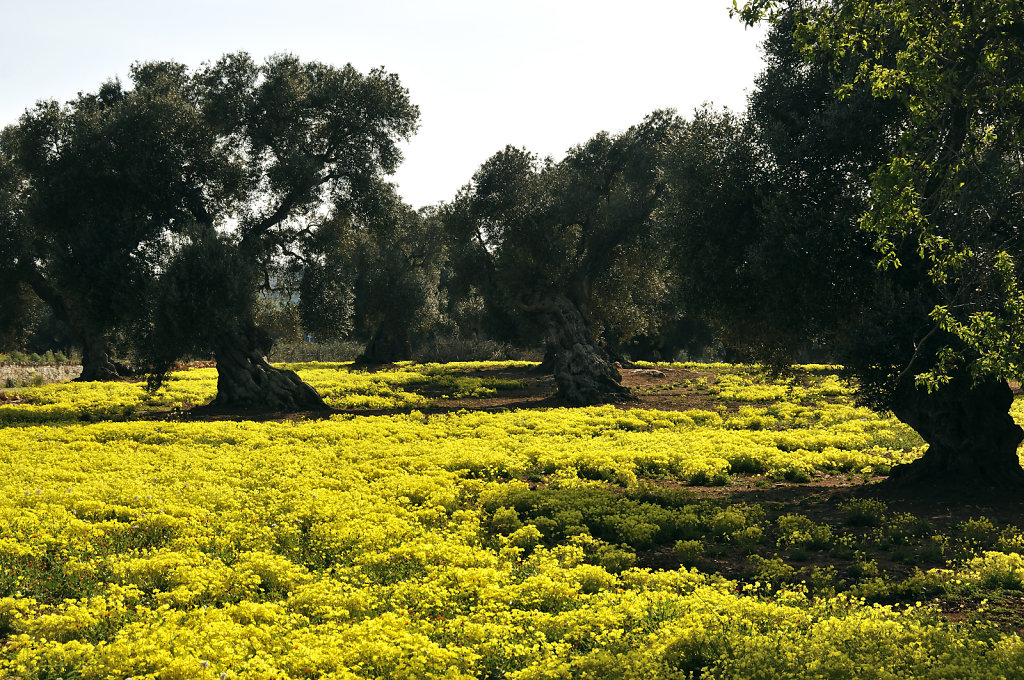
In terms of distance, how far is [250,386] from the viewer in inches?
1250

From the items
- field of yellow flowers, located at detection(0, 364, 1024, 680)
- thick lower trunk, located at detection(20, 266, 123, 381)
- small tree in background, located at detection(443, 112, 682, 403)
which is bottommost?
field of yellow flowers, located at detection(0, 364, 1024, 680)

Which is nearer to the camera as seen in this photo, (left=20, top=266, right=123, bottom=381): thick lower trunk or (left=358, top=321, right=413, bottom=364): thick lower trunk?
(left=20, top=266, right=123, bottom=381): thick lower trunk

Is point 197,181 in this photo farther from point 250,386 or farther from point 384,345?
point 384,345

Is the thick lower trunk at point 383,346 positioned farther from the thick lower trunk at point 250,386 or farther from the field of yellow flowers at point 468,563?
the field of yellow flowers at point 468,563

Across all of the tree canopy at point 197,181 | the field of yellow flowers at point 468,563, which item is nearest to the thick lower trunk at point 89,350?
the tree canopy at point 197,181

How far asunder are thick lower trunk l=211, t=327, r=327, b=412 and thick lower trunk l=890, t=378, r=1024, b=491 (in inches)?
947

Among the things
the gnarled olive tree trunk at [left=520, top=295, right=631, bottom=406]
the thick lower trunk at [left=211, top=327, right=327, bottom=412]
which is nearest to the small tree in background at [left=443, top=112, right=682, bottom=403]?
the gnarled olive tree trunk at [left=520, top=295, right=631, bottom=406]

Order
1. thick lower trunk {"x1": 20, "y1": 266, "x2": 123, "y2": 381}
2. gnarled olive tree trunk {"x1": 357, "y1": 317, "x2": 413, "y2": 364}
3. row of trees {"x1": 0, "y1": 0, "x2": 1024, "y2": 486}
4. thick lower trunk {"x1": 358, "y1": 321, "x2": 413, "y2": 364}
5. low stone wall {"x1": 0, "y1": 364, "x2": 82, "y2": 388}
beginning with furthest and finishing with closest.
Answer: thick lower trunk {"x1": 358, "y1": 321, "x2": 413, "y2": 364} < gnarled olive tree trunk {"x1": 357, "y1": 317, "x2": 413, "y2": 364} < thick lower trunk {"x1": 20, "y1": 266, "x2": 123, "y2": 381} < low stone wall {"x1": 0, "y1": 364, "x2": 82, "y2": 388} < row of trees {"x1": 0, "y1": 0, "x2": 1024, "y2": 486}

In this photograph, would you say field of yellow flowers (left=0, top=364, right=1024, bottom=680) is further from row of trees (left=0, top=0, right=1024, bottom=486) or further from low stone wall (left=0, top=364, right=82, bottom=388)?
low stone wall (left=0, top=364, right=82, bottom=388)

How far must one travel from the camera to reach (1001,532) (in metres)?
12.8

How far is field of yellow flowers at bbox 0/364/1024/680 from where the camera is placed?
7566mm

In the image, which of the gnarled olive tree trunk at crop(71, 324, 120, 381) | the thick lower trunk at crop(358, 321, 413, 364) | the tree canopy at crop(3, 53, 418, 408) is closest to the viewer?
the tree canopy at crop(3, 53, 418, 408)

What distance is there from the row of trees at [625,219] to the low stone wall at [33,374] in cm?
328

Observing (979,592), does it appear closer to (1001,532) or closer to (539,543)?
(1001,532)
